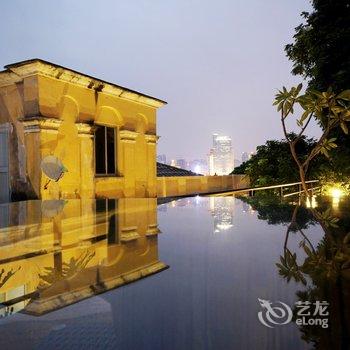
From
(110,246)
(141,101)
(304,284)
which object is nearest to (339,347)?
(304,284)

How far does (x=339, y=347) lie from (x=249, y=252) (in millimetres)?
1602

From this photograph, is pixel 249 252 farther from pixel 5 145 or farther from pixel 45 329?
pixel 5 145

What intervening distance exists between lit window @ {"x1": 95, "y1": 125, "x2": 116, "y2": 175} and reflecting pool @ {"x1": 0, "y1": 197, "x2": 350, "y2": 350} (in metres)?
7.25

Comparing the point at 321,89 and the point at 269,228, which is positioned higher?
the point at 321,89

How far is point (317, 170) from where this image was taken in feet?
54.4

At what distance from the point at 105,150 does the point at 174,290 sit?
9.50 m

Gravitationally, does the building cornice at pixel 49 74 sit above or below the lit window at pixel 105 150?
above

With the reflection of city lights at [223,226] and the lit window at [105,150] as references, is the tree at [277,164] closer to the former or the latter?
the lit window at [105,150]

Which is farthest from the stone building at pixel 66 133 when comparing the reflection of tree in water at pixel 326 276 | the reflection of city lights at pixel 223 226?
the reflection of tree in water at pixel 326 276

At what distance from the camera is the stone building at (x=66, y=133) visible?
27.6 ft

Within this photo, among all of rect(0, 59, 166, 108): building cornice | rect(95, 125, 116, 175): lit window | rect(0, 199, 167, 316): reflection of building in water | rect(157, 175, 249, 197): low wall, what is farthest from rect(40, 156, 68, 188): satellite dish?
rect(157, 175, 249, 197): low wall

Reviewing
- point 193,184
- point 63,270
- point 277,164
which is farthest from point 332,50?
point 63,270

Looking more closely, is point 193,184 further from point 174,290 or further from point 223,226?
point 174,290

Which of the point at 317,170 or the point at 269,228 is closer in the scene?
the point at 269,228
